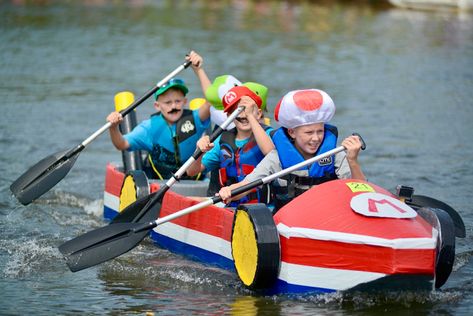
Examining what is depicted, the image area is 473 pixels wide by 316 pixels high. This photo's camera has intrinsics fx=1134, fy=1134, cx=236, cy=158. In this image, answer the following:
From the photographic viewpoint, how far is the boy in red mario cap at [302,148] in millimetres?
7816

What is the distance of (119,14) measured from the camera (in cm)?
3195

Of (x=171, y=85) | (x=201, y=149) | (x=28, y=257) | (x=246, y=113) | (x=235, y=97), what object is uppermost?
(x=171, y=85)

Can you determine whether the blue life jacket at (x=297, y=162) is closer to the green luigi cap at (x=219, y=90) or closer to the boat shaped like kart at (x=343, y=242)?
the boat shaped like kart at (x=343, y=242)

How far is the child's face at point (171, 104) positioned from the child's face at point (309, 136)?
101 inches

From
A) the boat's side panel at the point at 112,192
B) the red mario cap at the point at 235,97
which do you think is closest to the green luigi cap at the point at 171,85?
the boat's side panel at the point at 112,192

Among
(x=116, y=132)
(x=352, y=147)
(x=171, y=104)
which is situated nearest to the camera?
(x=352, y=147)

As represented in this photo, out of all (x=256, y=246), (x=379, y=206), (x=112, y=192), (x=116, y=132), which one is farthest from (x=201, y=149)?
(x=112, y=192)

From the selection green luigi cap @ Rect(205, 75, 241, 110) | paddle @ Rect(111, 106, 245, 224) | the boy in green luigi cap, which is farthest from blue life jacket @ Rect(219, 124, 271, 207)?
the boy in green luigi cap

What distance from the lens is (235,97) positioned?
27.7ft

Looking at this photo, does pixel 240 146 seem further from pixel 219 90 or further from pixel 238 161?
pixel 219 90

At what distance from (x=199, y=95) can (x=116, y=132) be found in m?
8.37

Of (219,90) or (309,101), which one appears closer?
(309,101)

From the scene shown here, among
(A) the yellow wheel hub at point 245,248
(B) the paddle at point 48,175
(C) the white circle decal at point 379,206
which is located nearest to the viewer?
(C) the white circle decal at point 379,206

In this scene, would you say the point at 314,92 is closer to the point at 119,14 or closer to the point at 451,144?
the point at 451,144
